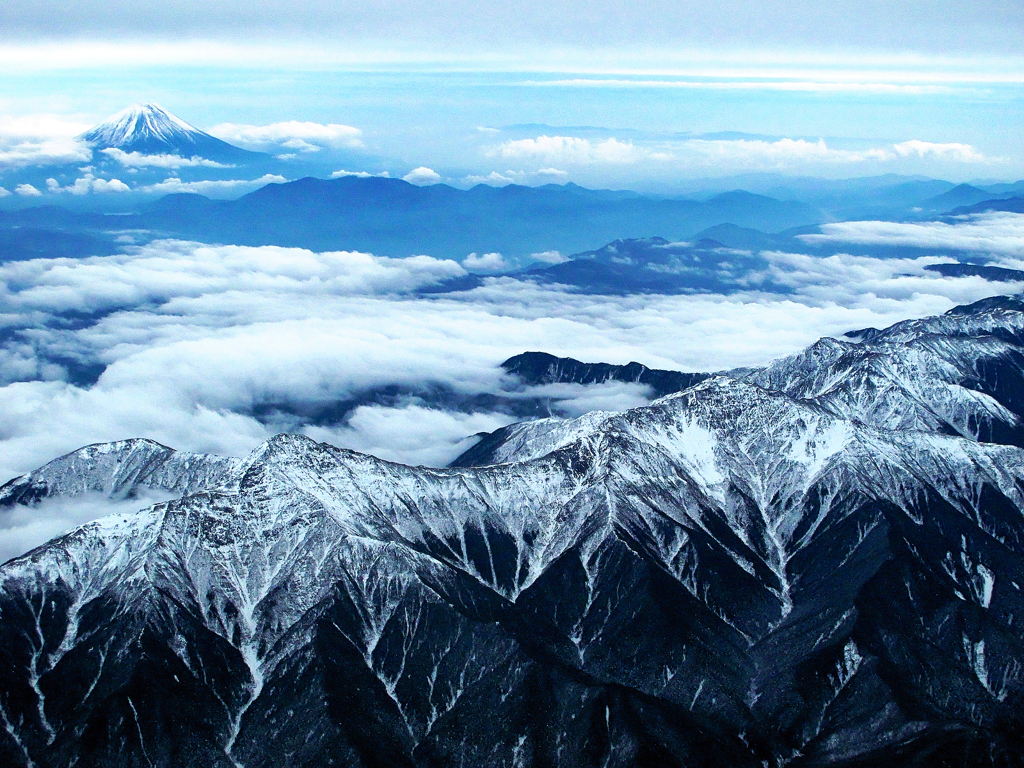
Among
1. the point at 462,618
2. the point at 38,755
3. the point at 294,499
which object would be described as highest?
the point at 294,499

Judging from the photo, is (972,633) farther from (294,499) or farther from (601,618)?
(294,499)

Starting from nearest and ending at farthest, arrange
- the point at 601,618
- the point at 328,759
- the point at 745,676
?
the point at 328,759 → the point at 745,676 → the point at 601,618

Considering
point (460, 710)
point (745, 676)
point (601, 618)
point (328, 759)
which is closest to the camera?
point (328, 759)

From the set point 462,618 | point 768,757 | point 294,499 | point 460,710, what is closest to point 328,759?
point 460,710

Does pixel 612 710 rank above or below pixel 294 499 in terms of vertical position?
below

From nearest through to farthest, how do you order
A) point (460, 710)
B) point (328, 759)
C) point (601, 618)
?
1. point (328, 759)
2. point (460, 710)
3. point (601, 618)

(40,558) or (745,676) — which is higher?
(40,558)

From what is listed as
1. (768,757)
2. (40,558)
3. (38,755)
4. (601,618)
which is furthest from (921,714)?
(40,558)

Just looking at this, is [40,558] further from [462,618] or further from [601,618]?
[601,618]

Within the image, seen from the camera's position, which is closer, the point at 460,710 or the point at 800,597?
the point at 460,710
